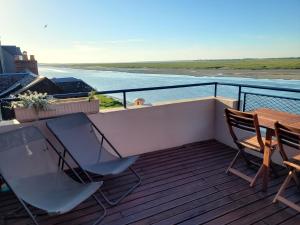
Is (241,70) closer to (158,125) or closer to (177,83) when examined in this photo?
(177,83)

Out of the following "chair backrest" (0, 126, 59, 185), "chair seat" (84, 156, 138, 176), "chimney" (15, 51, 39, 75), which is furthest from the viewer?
"chimney" (15, 51, 39, 75)

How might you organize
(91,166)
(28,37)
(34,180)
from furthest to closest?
1. (28,37)
2. (91,166)
3. (34,180)

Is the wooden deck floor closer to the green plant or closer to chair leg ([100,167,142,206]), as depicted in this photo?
chair leg ([100,167,142,206])

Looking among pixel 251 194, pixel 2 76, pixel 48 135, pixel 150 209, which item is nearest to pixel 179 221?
pixel 150 209

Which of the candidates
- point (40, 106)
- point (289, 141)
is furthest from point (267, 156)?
Result: point (40, 106)

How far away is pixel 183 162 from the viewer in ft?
10.8

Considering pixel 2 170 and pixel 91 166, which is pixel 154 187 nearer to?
pixel 91 166

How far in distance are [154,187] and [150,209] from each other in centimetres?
40

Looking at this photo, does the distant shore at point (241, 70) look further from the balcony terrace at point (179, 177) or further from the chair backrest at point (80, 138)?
the chair backrest at point (80, 138)

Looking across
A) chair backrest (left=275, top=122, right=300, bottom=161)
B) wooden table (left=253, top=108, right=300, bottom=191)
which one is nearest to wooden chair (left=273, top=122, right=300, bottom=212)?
chair backrest (left=275, top=122, right=300, bottom=161)

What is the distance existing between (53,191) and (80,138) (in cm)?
82

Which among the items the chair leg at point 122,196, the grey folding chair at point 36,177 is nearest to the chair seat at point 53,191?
the grey folding chair at point 36,177

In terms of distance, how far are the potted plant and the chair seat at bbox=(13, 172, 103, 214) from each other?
76 cm

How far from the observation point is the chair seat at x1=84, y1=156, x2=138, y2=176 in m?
2.46
